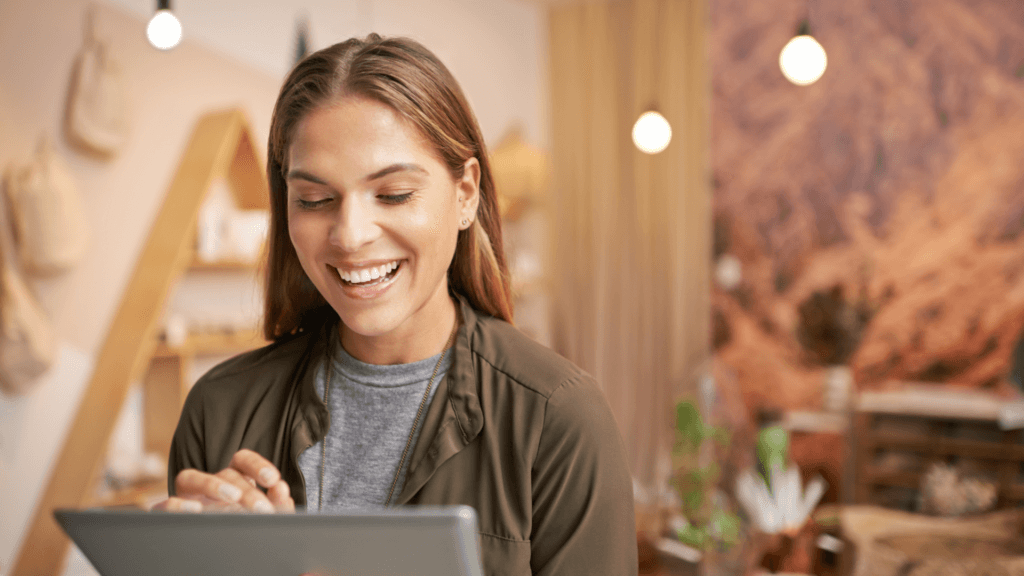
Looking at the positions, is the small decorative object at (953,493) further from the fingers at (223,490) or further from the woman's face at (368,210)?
the fingers at (223,490)

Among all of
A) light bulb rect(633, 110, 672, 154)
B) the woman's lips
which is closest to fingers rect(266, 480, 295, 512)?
the woman's lips

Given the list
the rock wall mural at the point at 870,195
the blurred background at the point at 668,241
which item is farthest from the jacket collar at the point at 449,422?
the rock wall mural at the point at 870,195

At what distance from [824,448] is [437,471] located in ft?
13.7

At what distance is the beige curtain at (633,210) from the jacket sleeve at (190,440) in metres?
4.25

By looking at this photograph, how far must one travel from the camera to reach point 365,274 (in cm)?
93

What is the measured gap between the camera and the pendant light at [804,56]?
9.05 feet

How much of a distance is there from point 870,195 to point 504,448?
432cm

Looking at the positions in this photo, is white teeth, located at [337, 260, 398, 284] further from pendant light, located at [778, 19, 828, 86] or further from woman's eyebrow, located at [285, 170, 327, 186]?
pendant light, located at [778, 19, 828, 86]

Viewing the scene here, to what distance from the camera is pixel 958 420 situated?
3.87 meters

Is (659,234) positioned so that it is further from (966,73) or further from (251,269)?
(251,269)

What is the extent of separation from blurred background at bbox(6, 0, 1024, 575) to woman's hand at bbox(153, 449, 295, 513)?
4.85 ft

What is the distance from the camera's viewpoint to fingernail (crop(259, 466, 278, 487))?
0.84m

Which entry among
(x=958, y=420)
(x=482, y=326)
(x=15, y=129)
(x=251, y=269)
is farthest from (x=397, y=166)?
(x=958, y=420)

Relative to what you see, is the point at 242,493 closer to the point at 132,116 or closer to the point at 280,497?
the point at 280,497
